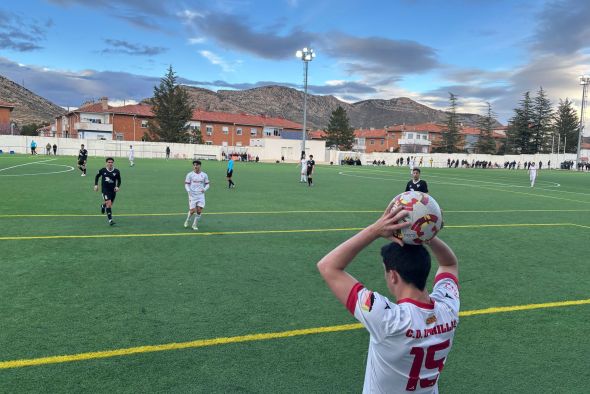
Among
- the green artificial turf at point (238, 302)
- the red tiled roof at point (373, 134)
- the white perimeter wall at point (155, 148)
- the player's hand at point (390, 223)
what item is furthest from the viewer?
the red tiled roof at point (373, 134)

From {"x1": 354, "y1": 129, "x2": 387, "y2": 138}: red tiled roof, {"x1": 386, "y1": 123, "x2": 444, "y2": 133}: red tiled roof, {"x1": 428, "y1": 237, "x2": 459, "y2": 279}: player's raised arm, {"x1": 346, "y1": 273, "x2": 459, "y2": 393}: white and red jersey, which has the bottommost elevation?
{"x1": 346, "y1": 273, "x2": 459, "y2": 393}: white and red jersey

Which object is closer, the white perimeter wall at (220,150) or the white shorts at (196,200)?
the white shorts at (196,200)

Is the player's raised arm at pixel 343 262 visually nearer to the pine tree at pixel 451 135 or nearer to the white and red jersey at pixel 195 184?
the white and red jersey at pixel 195 184

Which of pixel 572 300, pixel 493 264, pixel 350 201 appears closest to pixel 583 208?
pixel 350 201

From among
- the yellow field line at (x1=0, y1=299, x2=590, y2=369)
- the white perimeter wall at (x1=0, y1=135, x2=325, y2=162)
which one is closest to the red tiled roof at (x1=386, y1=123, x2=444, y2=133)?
the white perimeter wall at (x1=0, y1=135, x2=325, y2=162)

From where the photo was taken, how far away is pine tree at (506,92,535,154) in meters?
106

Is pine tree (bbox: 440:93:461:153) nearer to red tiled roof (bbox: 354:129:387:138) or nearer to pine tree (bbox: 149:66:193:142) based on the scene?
red tiled roof (bbox: 354:129:387:138)

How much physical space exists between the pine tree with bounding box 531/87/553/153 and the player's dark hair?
11970 cm

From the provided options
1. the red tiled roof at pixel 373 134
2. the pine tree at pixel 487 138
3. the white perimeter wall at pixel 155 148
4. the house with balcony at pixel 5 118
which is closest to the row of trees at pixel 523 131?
the pine tree at pixel 487 138

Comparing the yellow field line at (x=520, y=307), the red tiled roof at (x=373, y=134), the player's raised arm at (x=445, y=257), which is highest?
the red tiled roof at (x=373, y=134)

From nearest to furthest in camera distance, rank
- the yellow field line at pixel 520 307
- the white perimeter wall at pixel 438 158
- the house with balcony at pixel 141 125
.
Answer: the yellow field line at pixel 520 307, the white perimeter wall at pixel 438 158, the house with balcony at pixel 141 125

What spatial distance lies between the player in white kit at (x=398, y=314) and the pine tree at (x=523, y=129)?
11794 centimetres

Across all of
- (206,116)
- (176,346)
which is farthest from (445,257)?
(206,116)

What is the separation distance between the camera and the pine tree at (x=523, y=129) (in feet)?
348
